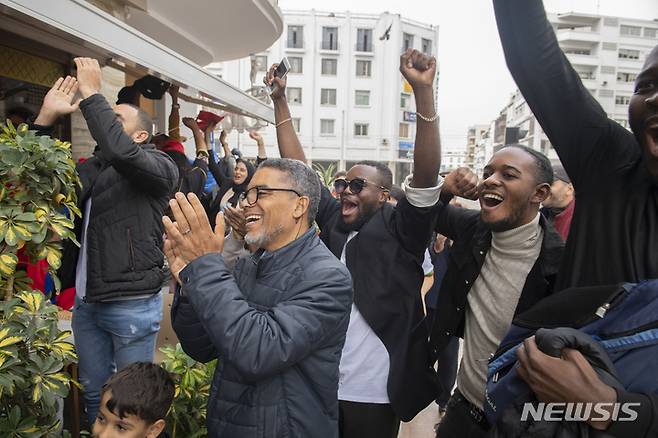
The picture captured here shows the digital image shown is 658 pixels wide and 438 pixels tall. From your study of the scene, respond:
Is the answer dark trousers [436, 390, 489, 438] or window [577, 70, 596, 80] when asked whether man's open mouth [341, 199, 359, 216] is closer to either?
dark trousers [436, 390, 489, 438]

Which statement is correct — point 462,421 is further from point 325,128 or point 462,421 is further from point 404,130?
point 404,130

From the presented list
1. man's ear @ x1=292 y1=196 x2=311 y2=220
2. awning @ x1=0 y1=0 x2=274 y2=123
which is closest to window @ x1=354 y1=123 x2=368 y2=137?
awning @ x1=0 y1=0 x2=274 y2=123

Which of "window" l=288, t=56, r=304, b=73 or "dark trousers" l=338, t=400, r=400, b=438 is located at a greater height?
"window" l=288, t=56, r=304, b=73

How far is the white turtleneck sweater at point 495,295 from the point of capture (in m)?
2.09

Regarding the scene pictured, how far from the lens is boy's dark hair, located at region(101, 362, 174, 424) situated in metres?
2.00

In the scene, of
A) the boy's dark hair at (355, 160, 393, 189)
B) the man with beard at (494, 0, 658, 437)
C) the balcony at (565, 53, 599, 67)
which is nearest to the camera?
the man with beard at (494, 0, 658, 437)

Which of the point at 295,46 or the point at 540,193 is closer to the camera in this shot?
the point at 540,193

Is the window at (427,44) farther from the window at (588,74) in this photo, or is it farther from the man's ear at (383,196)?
the man's ear at (383,196)

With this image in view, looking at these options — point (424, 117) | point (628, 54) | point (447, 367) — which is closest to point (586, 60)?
point (628, 54)

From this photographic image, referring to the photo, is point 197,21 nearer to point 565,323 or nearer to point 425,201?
point 425,201

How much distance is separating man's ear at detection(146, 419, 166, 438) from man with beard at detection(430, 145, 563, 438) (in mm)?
1259

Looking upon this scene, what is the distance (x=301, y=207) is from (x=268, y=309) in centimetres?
42

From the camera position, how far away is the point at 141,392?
2.06 meters

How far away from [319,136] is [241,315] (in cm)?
4270
